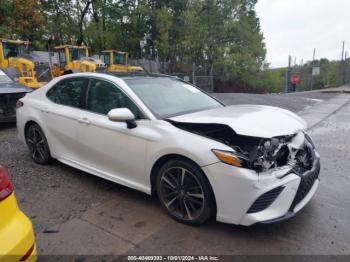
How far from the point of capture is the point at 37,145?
15.5 feet

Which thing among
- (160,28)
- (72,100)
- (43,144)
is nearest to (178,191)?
(72,100)

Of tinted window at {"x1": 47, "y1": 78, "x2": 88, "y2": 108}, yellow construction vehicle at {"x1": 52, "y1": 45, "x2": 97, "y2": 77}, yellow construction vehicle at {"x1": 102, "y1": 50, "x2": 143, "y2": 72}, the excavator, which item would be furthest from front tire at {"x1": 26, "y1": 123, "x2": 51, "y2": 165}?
yellow construction vehicle at {"x1": 102, "y1": 50, "x2": 143, "y2": 72}

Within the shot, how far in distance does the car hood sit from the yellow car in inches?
66.4

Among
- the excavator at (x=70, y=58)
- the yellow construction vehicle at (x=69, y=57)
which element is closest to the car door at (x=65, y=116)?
the excavator at (x=70, y=58)

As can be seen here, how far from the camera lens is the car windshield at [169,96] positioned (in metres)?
3.52

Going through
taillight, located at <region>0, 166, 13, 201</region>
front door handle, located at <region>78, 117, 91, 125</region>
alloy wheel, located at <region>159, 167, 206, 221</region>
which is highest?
front door handle, located at <region>78, 117, 91, 125</region>

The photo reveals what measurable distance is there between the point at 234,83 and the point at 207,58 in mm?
4435

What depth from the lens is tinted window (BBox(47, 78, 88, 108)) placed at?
4.09m

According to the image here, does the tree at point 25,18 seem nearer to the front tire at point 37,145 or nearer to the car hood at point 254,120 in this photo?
the front tire at point 37,145

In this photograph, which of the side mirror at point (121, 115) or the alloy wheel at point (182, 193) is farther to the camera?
the side mirror at point (121, 115)

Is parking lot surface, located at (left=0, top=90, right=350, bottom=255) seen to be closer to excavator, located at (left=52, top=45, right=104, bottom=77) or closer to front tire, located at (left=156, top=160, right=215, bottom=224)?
front tire, located at (left=156, top=160, right=215, bottom=224)

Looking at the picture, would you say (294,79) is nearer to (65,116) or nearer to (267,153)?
(65,116)

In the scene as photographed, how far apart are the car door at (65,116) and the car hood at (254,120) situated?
152 cm

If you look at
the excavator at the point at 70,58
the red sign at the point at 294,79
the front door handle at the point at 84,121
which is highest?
the excavator at the point at 70,58
